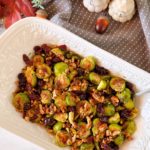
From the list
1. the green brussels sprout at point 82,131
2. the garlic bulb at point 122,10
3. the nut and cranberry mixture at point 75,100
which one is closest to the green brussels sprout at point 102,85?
the nut and cranberry mixture at point 75,100

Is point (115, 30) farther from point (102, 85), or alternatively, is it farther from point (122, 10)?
point (102, 85)

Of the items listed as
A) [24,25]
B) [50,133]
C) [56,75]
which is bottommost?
[50,133]

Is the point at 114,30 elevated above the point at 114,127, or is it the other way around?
the point at 114,30

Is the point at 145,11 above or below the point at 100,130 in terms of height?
above

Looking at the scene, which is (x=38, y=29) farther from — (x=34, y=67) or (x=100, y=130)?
(x=100, y=130)

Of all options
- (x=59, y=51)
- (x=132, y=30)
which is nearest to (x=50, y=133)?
(x=59, y=51)

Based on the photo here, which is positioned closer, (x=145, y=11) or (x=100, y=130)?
A: (x=100, y=130)

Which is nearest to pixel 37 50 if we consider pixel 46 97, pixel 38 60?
pixel 38 60
